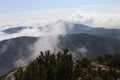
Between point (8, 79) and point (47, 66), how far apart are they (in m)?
51.1

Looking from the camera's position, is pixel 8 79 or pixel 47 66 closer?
pixel 47 66

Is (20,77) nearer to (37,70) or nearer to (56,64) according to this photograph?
(37,70)

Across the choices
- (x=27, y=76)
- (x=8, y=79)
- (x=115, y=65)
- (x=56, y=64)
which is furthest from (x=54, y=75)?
(x=115, y=65)

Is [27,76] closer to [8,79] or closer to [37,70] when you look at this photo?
[37,70]

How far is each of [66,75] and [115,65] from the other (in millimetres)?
98644

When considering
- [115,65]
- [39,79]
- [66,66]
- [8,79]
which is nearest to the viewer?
[39,79]

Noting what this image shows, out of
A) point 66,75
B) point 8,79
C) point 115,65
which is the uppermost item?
point 66,75

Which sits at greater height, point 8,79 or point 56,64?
point 56,64

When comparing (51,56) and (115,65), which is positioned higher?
(51,56)

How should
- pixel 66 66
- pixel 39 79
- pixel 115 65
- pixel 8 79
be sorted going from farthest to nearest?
pixel 115 65 < pixel 8 79 < pixel 66 66 < pixel 39 79

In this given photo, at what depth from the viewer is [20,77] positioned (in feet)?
148

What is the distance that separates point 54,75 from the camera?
46844 millimetres

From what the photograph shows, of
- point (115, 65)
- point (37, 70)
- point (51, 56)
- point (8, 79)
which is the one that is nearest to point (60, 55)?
point (51, 56)

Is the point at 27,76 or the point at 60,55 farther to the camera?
the point at 60,55
